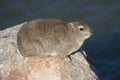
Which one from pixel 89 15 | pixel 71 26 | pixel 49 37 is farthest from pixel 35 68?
pixel 89 15

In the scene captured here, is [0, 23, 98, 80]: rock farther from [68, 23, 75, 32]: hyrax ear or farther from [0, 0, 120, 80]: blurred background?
[0, 0, 120, 80]: blurred background

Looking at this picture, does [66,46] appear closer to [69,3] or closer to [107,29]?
[107,29]

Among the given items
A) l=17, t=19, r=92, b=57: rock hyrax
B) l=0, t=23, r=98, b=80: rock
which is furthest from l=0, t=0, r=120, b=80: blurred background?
l=0, t=23, r=98, b=80: rock

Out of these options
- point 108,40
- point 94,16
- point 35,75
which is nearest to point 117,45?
point 108,40

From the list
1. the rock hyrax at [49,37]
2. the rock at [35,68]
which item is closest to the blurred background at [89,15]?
the rock hyrax at [49,37]

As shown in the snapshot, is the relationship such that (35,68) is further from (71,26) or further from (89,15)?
(89,15)

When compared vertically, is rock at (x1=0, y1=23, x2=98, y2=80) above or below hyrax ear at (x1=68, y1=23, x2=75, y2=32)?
below
